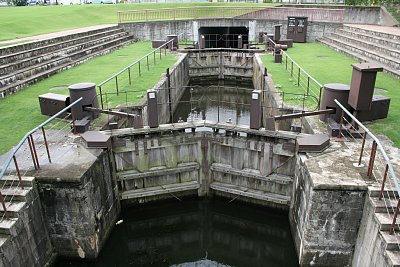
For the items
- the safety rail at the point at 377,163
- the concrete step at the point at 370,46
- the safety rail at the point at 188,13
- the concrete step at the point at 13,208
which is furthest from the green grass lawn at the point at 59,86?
the safety rail at the point at 188,13

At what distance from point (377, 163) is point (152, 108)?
5710mm

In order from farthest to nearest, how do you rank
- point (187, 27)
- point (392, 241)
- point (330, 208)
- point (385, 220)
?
point (187, 27) < point (330, 208) < point (385, 220) < point (392, 241)

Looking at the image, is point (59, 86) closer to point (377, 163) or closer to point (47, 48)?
point (47, 48)

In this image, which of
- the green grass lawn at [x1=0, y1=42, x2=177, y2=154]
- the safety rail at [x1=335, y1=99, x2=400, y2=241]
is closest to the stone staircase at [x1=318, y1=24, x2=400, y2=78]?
the safety rail at [x1=335, y1=99, x2=400, y2=241]

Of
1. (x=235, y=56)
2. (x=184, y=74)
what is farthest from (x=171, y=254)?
(x=235, y=56)

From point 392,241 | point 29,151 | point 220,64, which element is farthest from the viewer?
point 220,64

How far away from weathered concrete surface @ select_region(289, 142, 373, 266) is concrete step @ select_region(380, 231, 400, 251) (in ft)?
3.74

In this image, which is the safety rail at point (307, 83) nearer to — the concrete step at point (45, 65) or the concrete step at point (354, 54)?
the concrete step at point (354, 54)

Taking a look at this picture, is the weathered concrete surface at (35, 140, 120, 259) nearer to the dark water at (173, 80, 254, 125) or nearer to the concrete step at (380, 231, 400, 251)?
the concrete step at (380, 231, 400, 251)

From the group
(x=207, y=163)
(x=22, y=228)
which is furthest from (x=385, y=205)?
(x=22, y=228)

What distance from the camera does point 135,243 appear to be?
30.3 feet

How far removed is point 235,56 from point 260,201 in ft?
54.8

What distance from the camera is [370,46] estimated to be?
19.8 m

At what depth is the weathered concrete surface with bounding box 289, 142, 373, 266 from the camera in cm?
681
